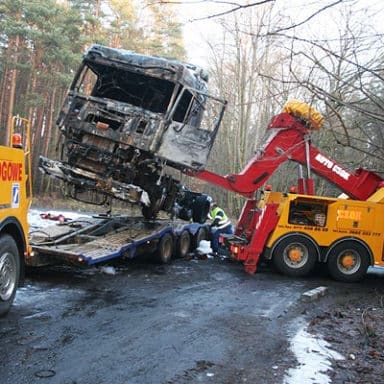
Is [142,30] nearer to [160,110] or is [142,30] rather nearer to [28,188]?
[160,110]

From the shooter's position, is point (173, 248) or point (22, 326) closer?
point (22, 326)

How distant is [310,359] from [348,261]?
6.27 m

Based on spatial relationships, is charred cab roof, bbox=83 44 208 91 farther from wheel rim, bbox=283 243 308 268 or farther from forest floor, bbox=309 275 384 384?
forest floor, bbox=309 275 384 384

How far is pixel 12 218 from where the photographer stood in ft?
19.9

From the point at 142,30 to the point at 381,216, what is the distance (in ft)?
92.7

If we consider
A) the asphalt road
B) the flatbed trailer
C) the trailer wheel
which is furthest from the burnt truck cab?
the asphalt road

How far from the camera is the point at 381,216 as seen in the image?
37.2 feet

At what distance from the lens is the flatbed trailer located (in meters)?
8.43

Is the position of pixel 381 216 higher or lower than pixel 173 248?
higher

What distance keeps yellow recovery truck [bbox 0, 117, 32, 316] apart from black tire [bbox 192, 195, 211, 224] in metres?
7.88

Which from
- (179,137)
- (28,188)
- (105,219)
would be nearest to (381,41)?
(28,188)

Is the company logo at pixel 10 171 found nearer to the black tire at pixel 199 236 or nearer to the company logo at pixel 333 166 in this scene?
the company logo at pixel 333 166

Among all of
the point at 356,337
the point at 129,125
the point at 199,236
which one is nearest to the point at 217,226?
the point at 199,236

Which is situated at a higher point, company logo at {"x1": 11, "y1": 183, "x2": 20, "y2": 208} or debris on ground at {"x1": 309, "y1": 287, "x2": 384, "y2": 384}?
company logo at {"x1": 11, "y1": 183, "x2": 20, "y2": 208}
